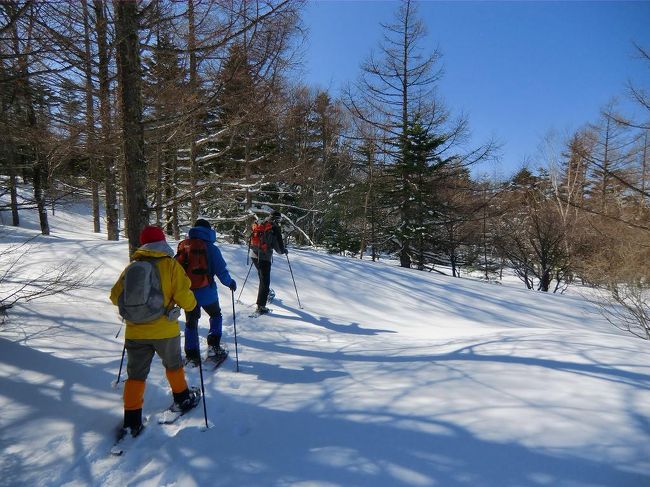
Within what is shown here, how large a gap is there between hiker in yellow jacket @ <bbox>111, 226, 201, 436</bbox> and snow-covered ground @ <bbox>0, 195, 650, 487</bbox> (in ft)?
1.13

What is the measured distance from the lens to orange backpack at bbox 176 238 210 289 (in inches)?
165

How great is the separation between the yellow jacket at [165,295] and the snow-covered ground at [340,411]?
87 centimetres

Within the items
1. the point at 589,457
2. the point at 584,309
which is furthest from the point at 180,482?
the point at 584,309

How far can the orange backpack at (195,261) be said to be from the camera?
13.7 ft

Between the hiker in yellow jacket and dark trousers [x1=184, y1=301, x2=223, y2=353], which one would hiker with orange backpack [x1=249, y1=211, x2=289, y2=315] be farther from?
the hiker in yellow jacket

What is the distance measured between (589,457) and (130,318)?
348cm

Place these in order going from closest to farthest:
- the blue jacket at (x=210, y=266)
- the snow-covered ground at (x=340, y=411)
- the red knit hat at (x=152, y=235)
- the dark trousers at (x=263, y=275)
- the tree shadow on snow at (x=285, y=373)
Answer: the snow-covered ground at (x=340, y=411) < the red knit hat at (x=152, y=235) < the tree shadow on snow at (x=285, y=373) < the blue jacket at (x=210, y=266) < the dark trousers at (x=263, y=275)

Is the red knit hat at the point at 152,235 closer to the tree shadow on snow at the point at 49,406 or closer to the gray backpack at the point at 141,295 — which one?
the gray backpack at the point at 141,295

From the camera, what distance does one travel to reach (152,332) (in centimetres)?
295

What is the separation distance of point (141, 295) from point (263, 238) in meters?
3.82

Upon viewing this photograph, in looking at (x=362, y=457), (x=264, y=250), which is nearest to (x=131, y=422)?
(x=362, y=457)

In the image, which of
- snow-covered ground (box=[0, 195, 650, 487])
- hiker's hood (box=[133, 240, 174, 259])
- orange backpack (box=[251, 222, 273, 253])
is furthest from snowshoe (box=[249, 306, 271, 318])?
hiker's hood (box=[133, 240, 174, 259])

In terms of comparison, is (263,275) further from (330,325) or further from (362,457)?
(362,457)

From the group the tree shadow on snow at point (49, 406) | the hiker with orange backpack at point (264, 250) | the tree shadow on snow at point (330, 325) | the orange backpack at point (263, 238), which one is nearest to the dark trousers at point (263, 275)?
the hiker with orange backpack at point (264, 250)
